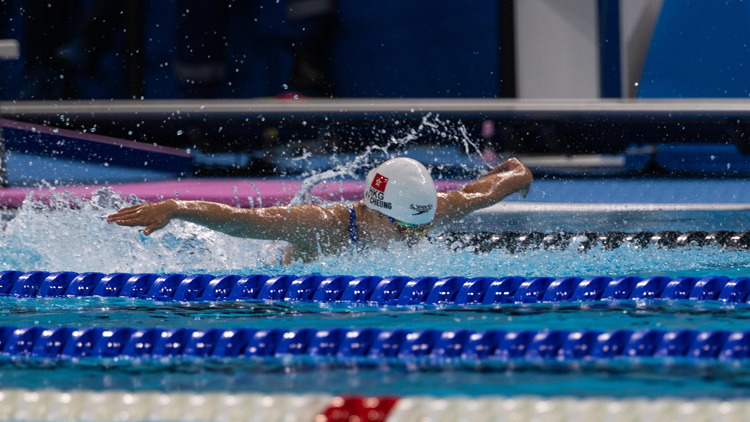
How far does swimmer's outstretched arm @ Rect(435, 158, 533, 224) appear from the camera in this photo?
12.3 ft

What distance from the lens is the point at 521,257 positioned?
4109 mm

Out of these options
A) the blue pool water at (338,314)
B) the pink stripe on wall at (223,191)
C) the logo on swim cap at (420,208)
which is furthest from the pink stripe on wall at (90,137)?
the logo on swim cap at (420,208)

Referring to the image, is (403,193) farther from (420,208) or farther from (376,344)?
(376,344)

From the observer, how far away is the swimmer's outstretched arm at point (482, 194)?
12.3ft

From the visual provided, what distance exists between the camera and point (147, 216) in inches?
116

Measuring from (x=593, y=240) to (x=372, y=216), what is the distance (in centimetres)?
140

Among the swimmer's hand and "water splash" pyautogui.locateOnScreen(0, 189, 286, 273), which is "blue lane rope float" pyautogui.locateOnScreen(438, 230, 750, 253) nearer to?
"water splash" pyautogui.locateOnScreen(0, 189, 286, 273)

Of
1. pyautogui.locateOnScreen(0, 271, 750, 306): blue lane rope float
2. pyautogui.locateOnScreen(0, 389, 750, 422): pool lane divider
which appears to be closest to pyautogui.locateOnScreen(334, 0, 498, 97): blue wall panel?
pyautogui.locateOnScreen(0, 271, 750, 306): blue lane rope float

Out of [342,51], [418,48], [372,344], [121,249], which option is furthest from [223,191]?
[372,344]

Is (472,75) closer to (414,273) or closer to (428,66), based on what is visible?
(428,66)

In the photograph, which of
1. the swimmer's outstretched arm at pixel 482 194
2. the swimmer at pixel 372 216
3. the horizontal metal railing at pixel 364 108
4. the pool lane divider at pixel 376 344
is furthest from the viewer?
the horizontal metal railing at pixel 364 108

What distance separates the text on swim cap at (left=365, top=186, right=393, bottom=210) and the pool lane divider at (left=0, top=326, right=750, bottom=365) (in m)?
1.16

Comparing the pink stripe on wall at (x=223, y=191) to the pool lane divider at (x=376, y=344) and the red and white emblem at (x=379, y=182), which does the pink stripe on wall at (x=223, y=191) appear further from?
the pool lane divider at (x=376, y=344)

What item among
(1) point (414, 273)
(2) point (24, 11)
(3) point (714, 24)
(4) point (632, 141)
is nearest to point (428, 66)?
(4) point (632, 141)
